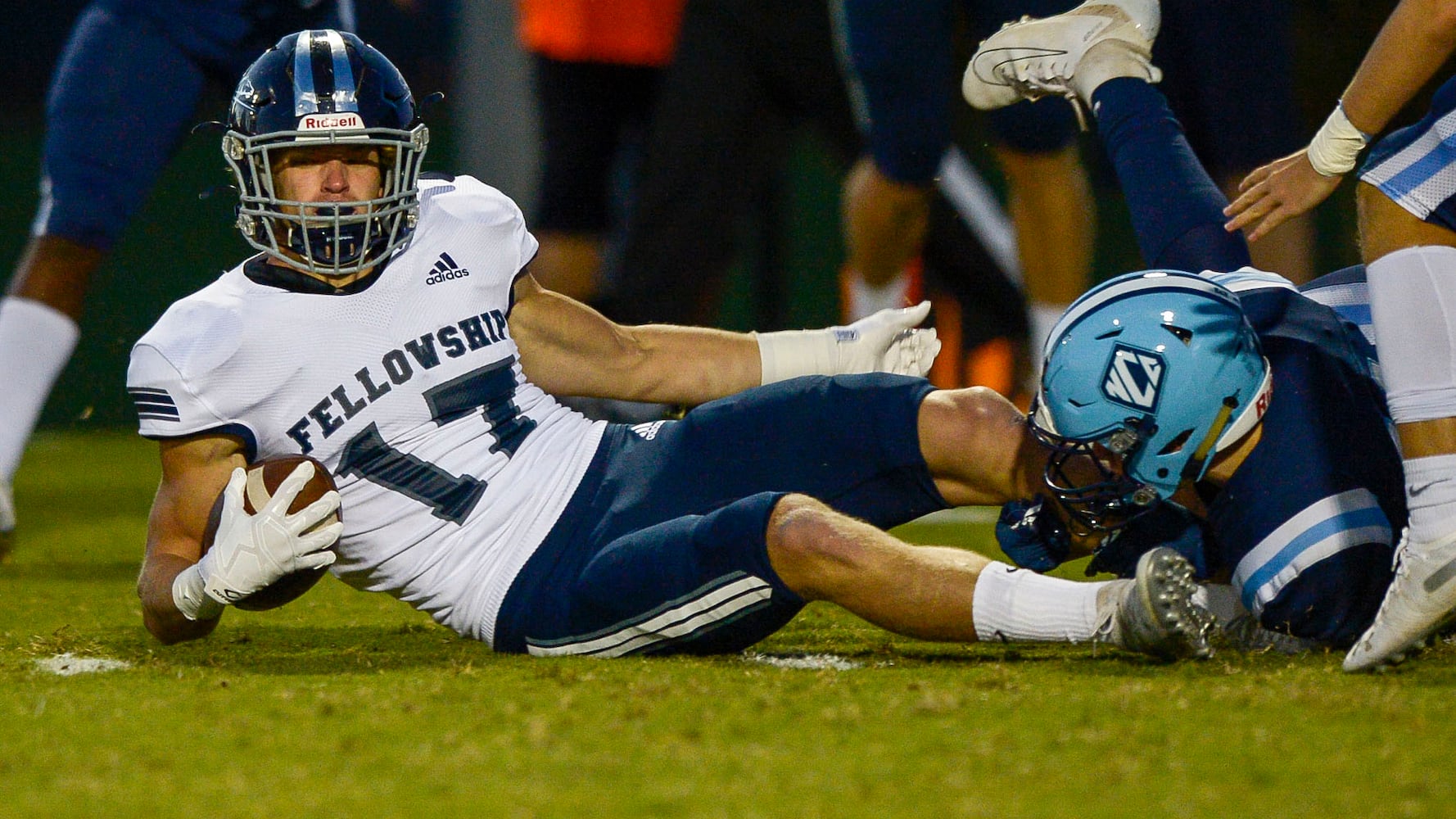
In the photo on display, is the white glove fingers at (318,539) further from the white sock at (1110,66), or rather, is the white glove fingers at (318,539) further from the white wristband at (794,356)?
the white sock at (1110,66)

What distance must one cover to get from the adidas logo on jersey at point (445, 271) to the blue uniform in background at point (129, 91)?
1.70m

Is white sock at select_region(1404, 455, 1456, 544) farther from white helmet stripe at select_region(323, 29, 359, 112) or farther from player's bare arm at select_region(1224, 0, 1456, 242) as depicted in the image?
white helmet stripe at select_region(323, 29, 359, 112)

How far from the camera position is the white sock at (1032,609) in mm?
2338

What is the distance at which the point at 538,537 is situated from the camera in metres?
2.58

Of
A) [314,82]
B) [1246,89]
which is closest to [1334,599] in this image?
[314,82]

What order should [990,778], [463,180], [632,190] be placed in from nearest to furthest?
1. [990,778]
2. [463,180]
3. [632,190]

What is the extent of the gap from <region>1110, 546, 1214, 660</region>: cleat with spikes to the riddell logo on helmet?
1.39m

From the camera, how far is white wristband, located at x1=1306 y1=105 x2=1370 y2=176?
262 cm

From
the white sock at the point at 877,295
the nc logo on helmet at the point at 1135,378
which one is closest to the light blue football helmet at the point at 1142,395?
the nc logo on helmet at the point at 1135,378

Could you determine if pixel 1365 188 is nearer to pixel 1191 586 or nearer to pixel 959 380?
pixel 1191 586

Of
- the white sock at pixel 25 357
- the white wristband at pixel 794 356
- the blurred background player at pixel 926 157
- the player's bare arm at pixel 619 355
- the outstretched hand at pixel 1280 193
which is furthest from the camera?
the blurred background player at pixel 926 157

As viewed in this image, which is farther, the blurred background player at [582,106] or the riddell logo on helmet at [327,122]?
the blurred background player at [582,106]

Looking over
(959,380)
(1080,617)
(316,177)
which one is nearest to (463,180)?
(316,177)

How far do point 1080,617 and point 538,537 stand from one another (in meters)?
0.83
